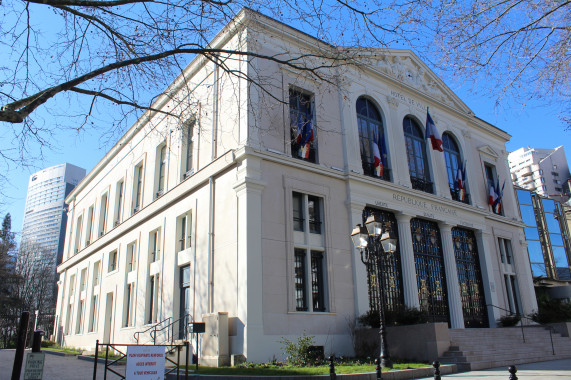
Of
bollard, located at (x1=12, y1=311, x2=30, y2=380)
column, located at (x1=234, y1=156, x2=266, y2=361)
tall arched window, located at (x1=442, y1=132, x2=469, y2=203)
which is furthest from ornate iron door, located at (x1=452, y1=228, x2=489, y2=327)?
bollard, located at (x1=12, y1=311, x2=30, y2=380)

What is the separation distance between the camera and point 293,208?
1925 cm

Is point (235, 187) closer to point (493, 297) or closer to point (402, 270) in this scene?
point (402, 270)

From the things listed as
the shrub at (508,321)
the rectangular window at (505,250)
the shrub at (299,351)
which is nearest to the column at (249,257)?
the shrub at (299,351)

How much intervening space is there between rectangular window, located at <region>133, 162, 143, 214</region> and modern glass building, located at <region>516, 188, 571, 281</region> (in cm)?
4189

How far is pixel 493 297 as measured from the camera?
1011 inches

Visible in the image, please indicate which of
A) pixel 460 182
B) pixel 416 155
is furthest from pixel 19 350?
pixel 460 182

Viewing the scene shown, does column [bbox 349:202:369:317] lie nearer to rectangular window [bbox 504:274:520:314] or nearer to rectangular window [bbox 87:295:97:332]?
rectangular window [bbox 504:274:520:314]

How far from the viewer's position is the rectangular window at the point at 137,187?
93.8ft

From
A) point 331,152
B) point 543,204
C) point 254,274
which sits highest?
point 543,204

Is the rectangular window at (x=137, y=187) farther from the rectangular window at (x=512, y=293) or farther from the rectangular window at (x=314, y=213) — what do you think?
the rectangular window at (x=512, y=293)

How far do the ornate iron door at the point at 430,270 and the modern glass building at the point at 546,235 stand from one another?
104ft

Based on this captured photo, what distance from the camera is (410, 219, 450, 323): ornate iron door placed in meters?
22.5

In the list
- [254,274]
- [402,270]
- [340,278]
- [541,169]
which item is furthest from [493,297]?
[541,169]

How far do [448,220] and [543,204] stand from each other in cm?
3667
